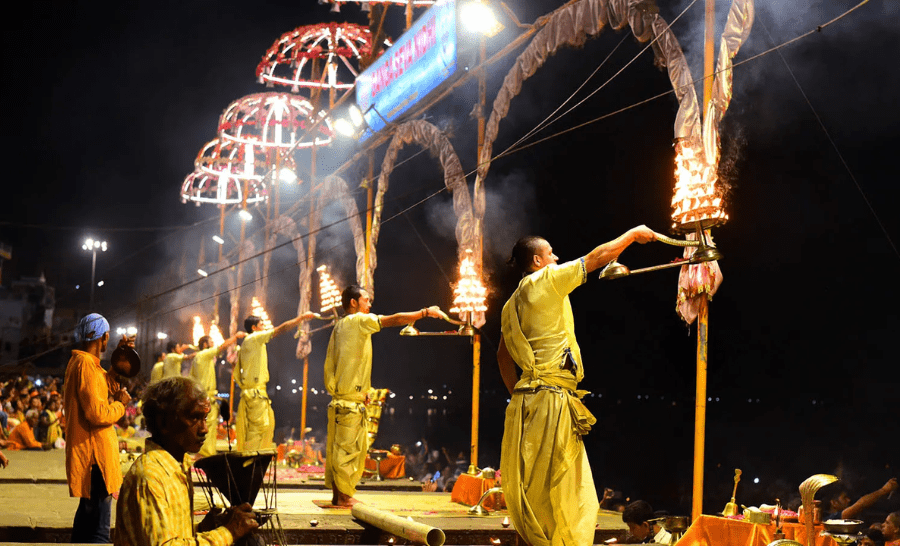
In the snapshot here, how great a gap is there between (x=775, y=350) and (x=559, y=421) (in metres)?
56.0

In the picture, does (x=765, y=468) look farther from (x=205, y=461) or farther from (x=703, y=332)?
(x=205, y=461)

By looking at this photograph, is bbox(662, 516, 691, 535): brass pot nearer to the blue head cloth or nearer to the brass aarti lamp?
the brass aarti lamp

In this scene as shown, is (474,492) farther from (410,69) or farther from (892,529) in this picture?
(410,69)

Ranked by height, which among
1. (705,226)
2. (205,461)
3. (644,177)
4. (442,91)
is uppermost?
(644,177)

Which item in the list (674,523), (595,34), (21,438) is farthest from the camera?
(21,438)

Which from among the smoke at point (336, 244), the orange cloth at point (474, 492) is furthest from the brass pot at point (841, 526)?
the smoke at point (336, 244)

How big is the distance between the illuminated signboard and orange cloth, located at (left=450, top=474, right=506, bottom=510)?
7.07 metres

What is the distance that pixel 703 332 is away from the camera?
273 inches

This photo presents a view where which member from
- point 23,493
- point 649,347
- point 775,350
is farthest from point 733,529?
point 649,347

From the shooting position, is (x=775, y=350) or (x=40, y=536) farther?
(x=775, y=350)

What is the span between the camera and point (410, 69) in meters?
15.5

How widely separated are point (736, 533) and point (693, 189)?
2.68 meters

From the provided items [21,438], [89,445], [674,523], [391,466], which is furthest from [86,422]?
[21,438]

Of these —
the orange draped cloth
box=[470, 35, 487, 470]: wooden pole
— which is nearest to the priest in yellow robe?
the orange draped cloth
